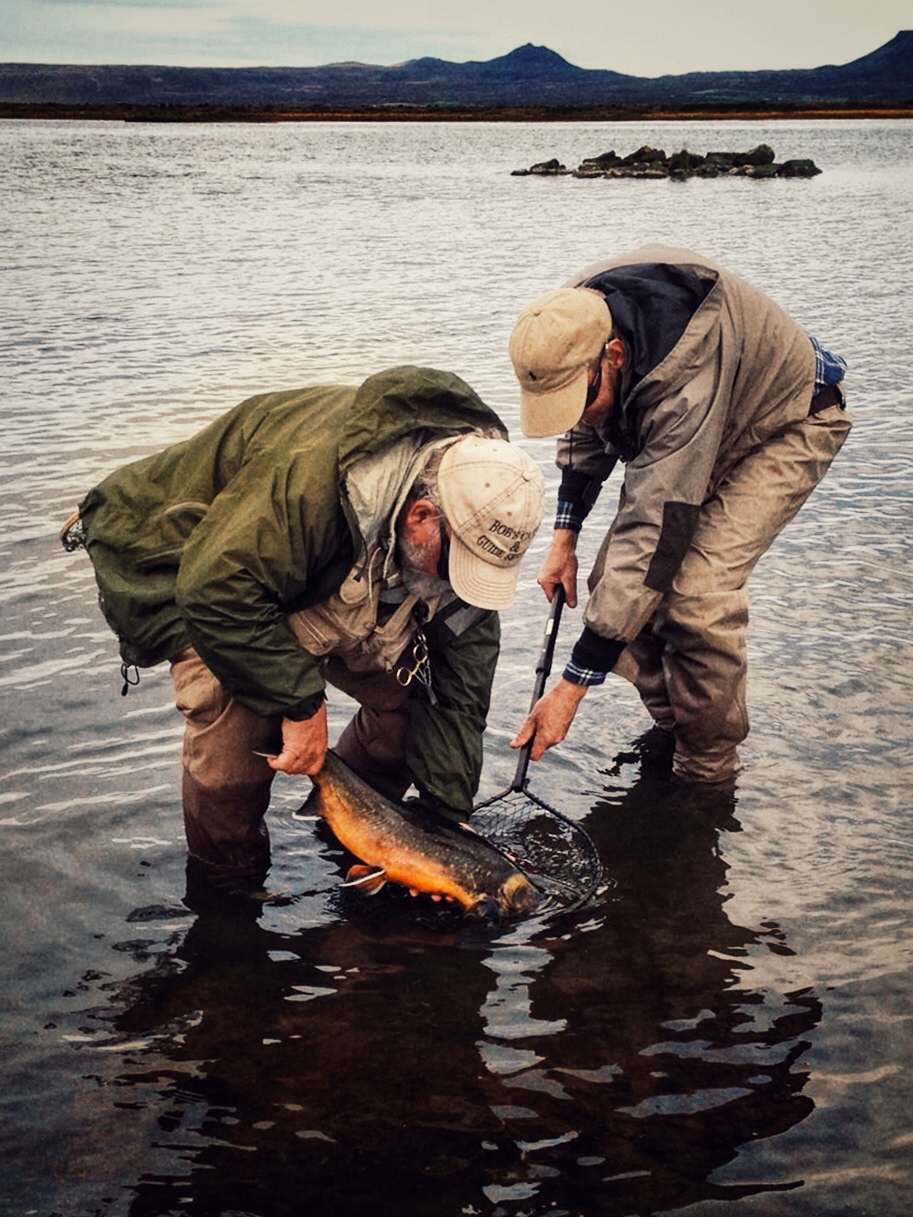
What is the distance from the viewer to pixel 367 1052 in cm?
380

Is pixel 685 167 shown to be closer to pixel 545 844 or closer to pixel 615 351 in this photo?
pixel 615 351

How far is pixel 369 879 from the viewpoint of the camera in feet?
14.1

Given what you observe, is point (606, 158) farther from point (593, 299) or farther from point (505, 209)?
point (593, 299)

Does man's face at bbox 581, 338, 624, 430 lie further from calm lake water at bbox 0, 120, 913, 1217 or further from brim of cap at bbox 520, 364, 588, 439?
calm lake water at bbox 0, 120, 913, 1217

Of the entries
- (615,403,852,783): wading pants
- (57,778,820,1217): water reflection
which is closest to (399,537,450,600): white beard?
(57,778,820,1217): water reflection

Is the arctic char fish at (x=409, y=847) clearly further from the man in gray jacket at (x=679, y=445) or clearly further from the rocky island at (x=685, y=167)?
the rocky island at (x=685, y=167)

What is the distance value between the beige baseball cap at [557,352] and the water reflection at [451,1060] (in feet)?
5.72

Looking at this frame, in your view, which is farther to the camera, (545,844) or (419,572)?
(545,844)

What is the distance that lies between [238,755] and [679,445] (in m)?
1.82

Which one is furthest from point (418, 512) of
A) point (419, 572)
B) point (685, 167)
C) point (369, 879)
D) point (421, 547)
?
point (685, 167)

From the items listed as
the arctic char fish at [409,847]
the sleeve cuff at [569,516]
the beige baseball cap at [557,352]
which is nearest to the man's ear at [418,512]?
the beige baseball cap at [557,352]

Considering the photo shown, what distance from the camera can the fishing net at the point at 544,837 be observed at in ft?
15.5

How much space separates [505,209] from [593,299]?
31.2 metres

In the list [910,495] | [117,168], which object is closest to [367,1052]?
[910,495]
